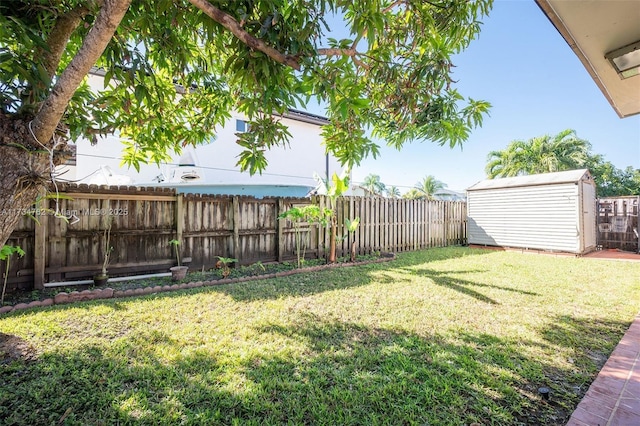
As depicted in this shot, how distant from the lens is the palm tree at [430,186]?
105ft

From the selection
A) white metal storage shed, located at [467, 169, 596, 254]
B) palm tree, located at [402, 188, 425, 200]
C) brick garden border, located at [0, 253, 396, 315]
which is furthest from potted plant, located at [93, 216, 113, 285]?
palm tree, located at [402, 188, 425, 200]

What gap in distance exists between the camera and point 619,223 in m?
11.0

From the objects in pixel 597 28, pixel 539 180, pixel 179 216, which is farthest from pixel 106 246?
pixel 539 180

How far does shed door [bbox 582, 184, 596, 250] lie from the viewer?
9.68 meters

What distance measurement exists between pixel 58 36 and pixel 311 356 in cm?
355

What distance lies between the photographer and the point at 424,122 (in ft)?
10.8

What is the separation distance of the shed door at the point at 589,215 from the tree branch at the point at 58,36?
540 inches

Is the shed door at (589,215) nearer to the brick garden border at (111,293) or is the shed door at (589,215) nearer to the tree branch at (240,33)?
the brick garden border at (111,293)

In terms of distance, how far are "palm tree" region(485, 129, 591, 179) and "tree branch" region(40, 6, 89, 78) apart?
22726 mm

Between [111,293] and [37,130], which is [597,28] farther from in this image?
[111,293]

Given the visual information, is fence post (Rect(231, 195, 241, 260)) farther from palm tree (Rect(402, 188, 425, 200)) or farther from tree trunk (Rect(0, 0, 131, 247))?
palm tree (Rect(402, 188, 425, 200))

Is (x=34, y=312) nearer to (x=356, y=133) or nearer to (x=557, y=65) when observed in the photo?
(x=356, y=133)

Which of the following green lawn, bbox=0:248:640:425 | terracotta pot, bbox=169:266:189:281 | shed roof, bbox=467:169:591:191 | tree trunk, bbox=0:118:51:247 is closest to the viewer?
tree trunk, bbox=0:118:51:247

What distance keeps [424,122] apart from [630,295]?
17.3 ft
